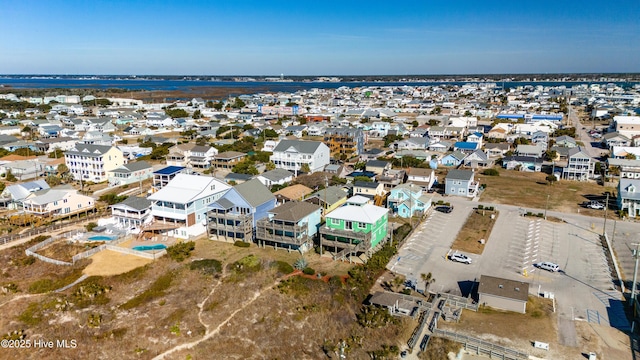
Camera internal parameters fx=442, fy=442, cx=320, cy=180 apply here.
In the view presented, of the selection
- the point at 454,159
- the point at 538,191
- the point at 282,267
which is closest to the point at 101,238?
the point at 282,267

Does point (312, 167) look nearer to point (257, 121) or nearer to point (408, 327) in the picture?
point (408, 327)

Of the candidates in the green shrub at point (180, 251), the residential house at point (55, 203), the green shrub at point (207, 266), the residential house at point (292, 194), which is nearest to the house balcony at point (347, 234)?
the green shrub at point (207, 266)

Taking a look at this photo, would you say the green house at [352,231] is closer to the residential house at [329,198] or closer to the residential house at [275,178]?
the residential house at [329,198]

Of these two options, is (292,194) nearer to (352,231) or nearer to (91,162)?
(352,231)

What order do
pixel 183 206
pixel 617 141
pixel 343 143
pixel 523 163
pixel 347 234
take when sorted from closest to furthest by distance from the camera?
1. pixel 347 234
2. pixel 183 206
3. pixel 523 163
4. pixel 343 143
5. pixel 617 141

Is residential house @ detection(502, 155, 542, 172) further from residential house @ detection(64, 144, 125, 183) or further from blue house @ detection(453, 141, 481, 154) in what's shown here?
residential house @ detection(64, 144, 125, 183)

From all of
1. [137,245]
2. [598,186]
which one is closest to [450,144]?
[598,186]
